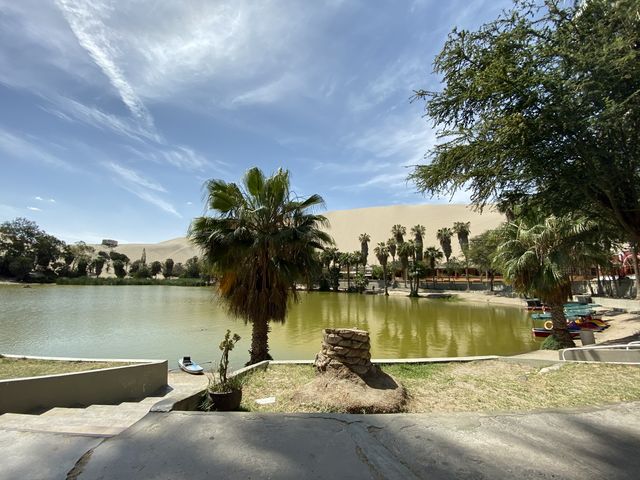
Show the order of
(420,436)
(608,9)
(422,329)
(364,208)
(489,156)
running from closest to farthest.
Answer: (420,436), (608,9), (489,156), (422,329), (364,208)

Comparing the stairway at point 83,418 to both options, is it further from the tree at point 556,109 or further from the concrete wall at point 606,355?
the concrete wall at point 606,355

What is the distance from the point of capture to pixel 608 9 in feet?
19.9

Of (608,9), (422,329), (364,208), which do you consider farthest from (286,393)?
(364,208)

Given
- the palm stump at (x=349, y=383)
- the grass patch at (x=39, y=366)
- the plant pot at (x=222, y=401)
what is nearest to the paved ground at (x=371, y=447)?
the plant pot at (x=222, y=401)

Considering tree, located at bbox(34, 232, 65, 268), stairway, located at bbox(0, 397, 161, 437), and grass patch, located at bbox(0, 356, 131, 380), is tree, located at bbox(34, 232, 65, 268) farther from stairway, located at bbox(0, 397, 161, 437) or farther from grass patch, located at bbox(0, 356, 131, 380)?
stairway, located at bbox(0, 397, 161, 437)

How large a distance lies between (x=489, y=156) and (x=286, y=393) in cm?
591

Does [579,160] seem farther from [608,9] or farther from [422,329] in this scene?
[422,329]

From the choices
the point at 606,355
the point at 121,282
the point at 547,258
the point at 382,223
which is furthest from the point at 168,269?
the point at 606,355

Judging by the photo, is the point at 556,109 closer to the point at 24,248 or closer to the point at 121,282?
the point at 121,282

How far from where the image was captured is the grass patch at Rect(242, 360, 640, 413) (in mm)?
5656

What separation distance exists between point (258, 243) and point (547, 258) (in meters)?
10.3

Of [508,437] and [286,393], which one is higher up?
[508,437]

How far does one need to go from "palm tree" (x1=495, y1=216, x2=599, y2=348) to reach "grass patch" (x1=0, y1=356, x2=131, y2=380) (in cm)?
1359

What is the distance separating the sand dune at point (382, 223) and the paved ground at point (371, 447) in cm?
12447
